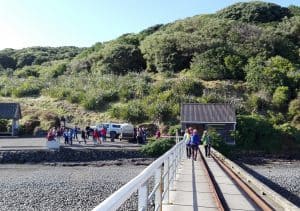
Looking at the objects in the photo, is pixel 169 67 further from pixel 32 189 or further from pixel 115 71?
pixel 32 189

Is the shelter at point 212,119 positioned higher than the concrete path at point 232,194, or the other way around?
the shelter at point 212,119

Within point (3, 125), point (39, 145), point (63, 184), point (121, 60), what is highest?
point (121, 60)

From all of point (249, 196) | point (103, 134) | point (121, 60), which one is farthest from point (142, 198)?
point (121, 60)

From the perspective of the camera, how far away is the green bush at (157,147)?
36.3m

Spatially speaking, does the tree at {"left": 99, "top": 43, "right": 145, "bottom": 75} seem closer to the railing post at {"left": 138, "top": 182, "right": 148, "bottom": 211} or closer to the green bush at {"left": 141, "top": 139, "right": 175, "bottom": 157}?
the green bush at {"left": 141, "top": 139, "right": 175, "bottom": 157}

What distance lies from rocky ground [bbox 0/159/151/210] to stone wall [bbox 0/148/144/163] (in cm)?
100

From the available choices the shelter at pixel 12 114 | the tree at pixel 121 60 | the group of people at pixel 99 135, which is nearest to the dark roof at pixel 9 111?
the shelter at pixel 12 114

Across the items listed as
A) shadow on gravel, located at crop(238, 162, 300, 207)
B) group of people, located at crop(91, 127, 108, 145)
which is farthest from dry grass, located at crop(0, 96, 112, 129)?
shadow on gravel, located at crop(238, 162, 300, 207)

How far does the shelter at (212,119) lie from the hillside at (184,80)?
1.26m

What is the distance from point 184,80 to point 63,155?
25761 millimetres

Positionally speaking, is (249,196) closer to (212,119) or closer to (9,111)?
(212,119)

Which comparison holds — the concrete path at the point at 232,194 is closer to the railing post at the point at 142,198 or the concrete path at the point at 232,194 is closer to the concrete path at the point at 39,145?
the railing post at the point at 142,198

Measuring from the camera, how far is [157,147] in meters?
36.8

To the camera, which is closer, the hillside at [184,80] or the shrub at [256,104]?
the hillside at [184,80]
